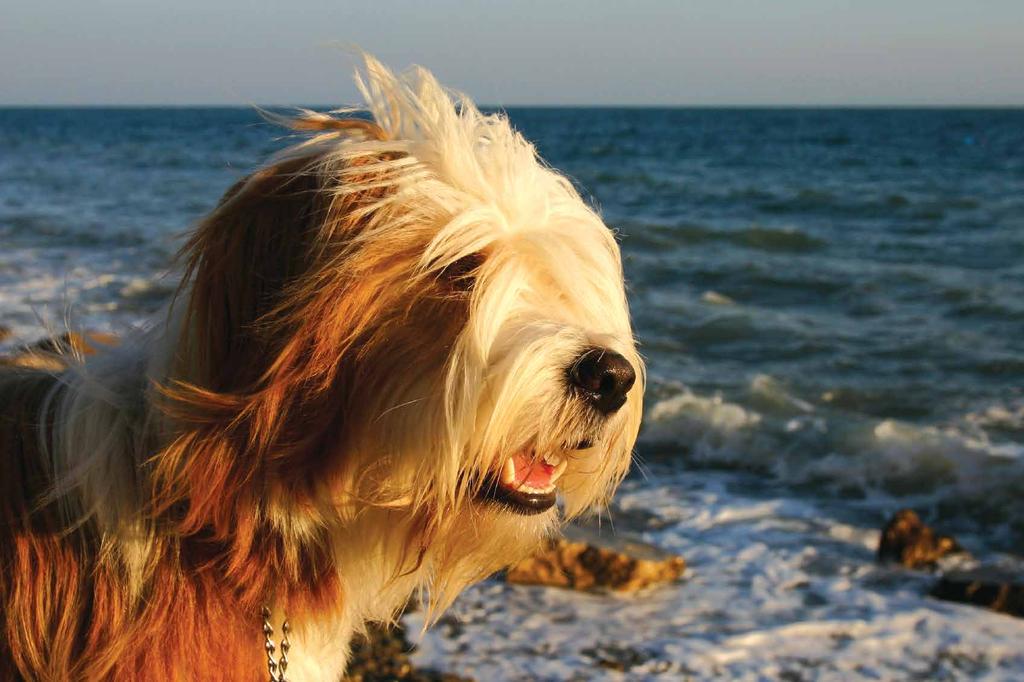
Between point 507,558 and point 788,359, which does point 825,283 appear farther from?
point 507,558

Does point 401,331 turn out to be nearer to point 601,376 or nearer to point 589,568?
point 601,376

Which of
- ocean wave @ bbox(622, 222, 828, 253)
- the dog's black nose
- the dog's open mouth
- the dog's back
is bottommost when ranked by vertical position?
ocean wave @ bbox(622, 222, 828, 253)

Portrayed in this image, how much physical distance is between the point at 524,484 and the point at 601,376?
358 millimetres

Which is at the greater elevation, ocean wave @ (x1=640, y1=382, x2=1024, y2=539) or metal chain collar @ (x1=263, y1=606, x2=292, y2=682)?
metal chain collar @ (x1=263, y1=606, x2=292, y2=682)

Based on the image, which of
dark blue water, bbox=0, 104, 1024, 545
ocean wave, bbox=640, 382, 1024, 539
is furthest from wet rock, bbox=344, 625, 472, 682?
ocean wave, bbox=640, 382, 1024, 539

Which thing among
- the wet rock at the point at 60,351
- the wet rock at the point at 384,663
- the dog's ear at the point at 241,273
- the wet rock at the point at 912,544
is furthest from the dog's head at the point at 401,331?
the wet rock at the point at 912,544

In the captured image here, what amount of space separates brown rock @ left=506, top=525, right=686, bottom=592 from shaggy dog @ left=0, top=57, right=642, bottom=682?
286 centimetres

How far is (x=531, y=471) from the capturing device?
96.5 inches

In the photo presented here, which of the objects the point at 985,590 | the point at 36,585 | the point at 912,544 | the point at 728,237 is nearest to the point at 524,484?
the point at 36,585

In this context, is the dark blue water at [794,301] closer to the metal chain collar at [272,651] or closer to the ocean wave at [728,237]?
the ocean wave at [728,237]

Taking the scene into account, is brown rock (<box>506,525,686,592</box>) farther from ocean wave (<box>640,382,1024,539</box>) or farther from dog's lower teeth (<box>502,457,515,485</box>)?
dog's lower teeth (<box>502,457,515,485</box>)

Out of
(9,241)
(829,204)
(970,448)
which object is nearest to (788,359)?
(970,448)

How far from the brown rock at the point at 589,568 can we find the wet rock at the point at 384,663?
877 mm

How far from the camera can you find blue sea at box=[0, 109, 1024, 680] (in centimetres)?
459
